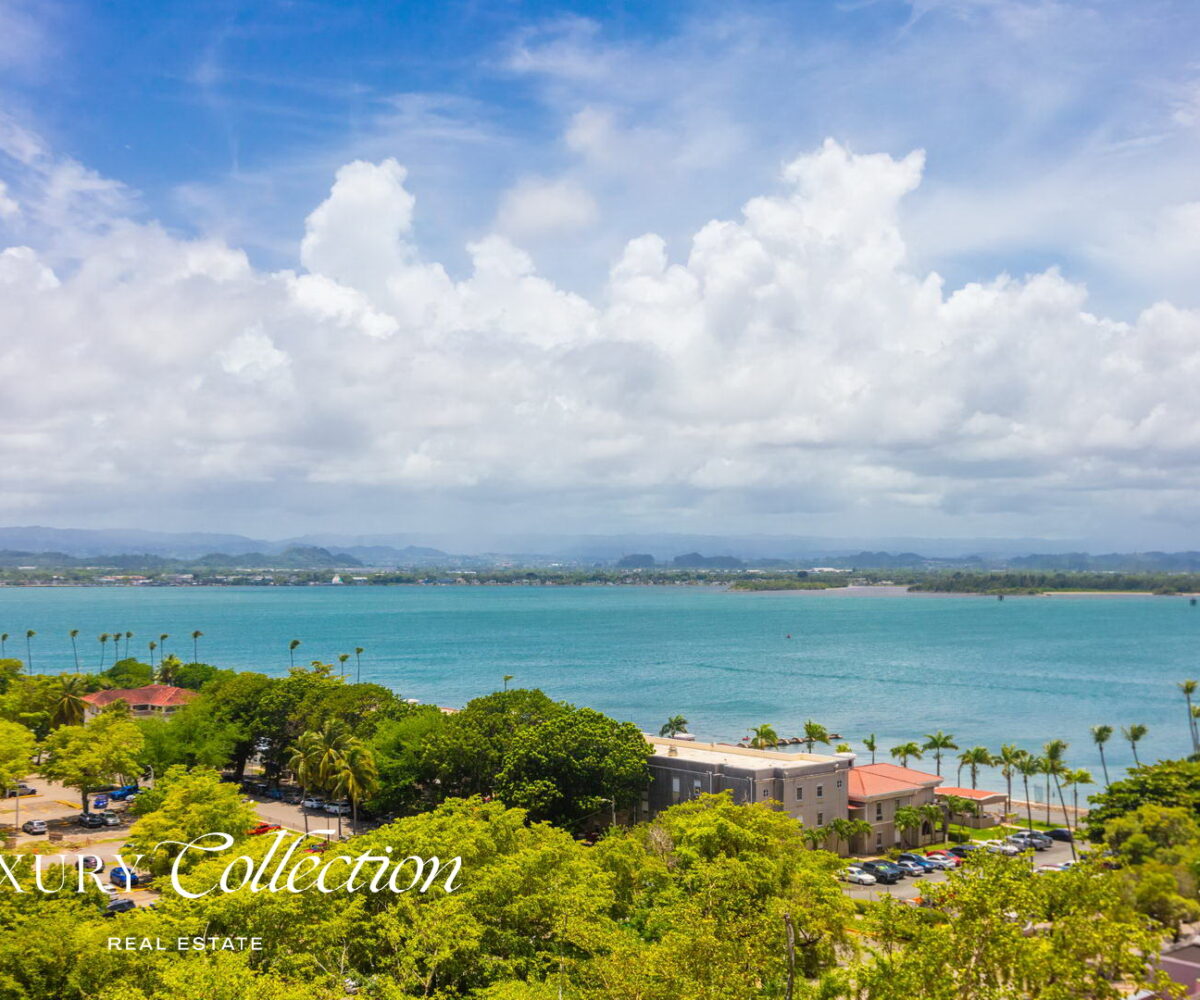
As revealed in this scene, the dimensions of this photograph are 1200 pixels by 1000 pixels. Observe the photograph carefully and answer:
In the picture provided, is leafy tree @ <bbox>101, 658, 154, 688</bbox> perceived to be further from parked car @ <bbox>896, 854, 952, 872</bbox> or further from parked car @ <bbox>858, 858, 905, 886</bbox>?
parked car @ <bbox>896, 854, 952, 872</bbox>

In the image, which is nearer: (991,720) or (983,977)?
(983,977)

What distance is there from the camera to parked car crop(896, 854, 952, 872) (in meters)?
45.4

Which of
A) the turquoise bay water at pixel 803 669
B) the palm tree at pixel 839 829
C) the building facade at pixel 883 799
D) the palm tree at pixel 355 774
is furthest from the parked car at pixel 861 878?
the turquoise bay water at pixel 803 669

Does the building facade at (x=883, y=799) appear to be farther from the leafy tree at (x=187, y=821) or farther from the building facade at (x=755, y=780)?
the leafy tree at (x=187, y=821)

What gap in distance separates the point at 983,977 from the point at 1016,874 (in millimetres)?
3702

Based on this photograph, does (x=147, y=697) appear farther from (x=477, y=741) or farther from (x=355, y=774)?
(x=477, y=741)

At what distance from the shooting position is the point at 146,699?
243 ft

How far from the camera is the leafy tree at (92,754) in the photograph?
47.3 m

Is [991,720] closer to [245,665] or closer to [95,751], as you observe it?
[95,751]

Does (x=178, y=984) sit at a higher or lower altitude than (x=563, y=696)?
higher

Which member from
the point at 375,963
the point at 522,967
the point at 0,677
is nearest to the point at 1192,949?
the point at 522,967

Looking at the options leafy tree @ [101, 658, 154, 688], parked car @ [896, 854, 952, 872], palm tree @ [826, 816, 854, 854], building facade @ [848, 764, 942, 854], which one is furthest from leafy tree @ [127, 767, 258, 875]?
leafy tree @ [101, 658, 154, 688]

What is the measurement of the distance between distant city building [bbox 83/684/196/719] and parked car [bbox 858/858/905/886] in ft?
178

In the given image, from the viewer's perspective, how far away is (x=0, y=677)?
78.8 meters
